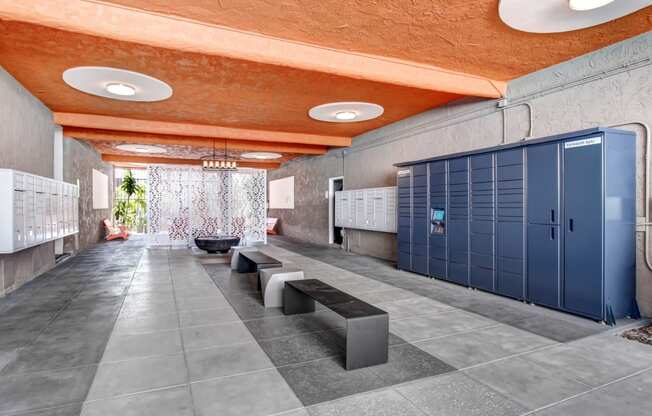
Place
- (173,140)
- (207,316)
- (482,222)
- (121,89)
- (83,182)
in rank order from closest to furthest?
1. (207,316)
2. (482,222)
3. (121,89)
4. (173,140)
5. (83,182)

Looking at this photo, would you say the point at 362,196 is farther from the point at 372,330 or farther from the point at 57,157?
the point at 57,157

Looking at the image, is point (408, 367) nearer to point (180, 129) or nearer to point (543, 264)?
point (543, 264)

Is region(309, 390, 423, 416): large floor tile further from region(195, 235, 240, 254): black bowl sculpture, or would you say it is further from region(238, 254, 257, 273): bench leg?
region(195, 235, 240, 254): black bowl sculpture

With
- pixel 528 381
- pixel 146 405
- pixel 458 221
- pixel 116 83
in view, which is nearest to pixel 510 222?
pixel 458 221

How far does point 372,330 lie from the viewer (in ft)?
8.42

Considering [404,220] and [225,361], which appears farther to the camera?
[404,220]

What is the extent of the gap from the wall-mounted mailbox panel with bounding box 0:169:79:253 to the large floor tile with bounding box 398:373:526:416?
4649 mm

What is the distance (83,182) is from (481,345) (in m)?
10.2

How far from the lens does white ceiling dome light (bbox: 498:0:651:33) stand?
2990 mm

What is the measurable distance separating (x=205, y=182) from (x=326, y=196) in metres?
3.51

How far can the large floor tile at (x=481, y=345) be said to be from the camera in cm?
271

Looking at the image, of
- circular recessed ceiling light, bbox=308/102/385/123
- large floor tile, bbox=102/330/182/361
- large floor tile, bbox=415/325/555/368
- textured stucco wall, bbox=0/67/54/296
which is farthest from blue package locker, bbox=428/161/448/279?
textured stucco wall, bbox=0/67/54/296

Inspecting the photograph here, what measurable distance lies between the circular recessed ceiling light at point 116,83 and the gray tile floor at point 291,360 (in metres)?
2.86

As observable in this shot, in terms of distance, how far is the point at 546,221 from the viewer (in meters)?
3.99
